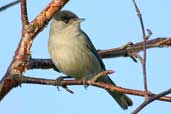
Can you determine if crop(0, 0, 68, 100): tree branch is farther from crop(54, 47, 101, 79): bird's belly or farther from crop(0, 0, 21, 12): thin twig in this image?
crop(54, 47, 101, 79): bird's belly

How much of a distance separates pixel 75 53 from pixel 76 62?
107 mm

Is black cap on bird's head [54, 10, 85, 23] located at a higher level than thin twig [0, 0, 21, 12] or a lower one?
lower

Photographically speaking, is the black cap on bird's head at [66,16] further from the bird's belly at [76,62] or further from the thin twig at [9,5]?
the thin twig at [9,5]

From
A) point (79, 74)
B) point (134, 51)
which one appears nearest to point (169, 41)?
point (134, 51)

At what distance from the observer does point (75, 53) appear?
5.54m

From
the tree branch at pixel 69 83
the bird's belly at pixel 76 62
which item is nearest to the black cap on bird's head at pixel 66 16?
the bird's belly at pixel 76 62

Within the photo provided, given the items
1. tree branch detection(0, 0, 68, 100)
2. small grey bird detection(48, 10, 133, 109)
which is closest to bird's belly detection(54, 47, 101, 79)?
small grey bird detection(48, 10, 133, 109)

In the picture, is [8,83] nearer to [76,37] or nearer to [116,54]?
[116,54]

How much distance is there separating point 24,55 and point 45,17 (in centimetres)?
24

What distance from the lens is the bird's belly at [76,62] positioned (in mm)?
5383

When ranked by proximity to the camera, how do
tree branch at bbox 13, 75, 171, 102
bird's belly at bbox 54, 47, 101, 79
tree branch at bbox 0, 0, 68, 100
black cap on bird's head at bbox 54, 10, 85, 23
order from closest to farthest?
1. tree branch at bbox 13, 75, 171, 102
2. tree branch at bbox 0, 0, 68, 100
3. bird's belly at bbox 54, 47, 101, 79
4. black cap on bird's head at bbox 54, 10, 85, 23

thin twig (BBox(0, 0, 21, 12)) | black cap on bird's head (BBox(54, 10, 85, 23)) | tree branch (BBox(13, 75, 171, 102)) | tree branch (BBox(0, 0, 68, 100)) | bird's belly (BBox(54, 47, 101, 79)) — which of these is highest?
thin twig (BBox(0, 0, 21, 12))

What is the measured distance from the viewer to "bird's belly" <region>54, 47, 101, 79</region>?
5.38m

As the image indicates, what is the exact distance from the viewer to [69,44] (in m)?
5.65
